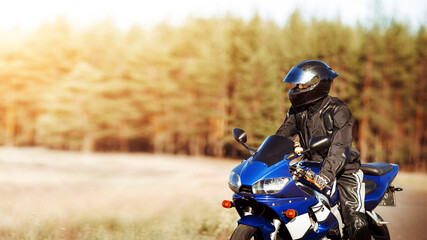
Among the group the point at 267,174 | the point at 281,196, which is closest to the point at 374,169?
the point at 281,196

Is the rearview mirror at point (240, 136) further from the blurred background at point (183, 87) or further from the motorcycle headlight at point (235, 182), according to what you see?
the blurred background at point (183, 87)

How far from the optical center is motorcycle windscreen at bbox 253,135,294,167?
13.8ft

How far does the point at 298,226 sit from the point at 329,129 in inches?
40.7

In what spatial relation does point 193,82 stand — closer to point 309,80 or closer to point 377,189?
point 377,189

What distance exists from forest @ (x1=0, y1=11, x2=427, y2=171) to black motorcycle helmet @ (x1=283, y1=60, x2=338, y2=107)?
2994 centimetres

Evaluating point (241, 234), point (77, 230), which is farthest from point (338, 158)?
point (77, 230)

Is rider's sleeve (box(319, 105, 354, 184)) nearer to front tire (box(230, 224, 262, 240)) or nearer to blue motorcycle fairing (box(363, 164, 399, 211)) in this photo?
front tire (box(230, 224, 262, 240))

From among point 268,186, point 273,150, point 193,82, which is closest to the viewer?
point 268,186

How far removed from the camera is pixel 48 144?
196 feet

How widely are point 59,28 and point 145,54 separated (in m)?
24.1

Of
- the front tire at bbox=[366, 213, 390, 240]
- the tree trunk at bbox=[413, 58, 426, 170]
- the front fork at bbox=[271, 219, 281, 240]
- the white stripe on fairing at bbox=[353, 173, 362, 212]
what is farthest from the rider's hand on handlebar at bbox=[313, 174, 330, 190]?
the tree trunk at bbox=[413, 58, 426, 170]

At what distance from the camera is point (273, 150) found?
432cm

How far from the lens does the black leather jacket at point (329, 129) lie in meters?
4.45

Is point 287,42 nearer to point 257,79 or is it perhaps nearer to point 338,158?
point 257,79
